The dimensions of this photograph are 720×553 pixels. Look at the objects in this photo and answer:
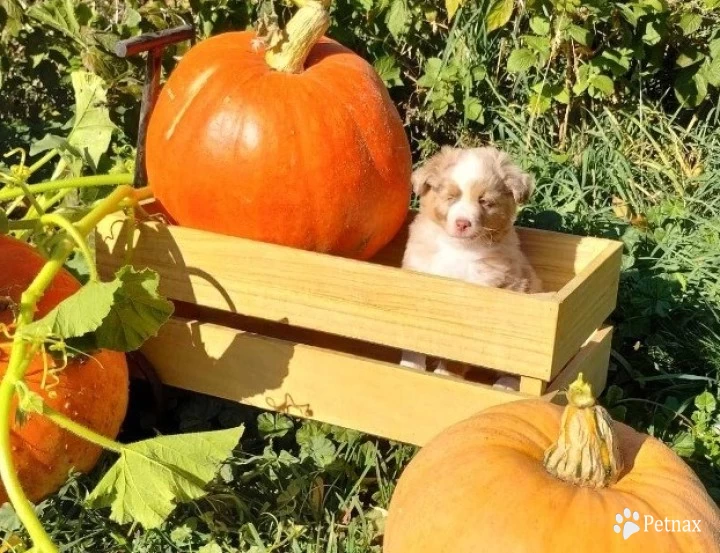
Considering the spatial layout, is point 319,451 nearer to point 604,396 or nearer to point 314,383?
point 314,383

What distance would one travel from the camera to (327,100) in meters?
2.40

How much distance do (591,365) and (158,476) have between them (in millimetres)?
1099

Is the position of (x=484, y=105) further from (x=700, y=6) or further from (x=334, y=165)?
(x=334, y=165)

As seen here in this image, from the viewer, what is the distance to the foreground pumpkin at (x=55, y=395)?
211 centimetres

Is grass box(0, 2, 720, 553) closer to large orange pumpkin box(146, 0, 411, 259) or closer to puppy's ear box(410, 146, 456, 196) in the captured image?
large orange pumpkin box(146, 0, 411, 259)

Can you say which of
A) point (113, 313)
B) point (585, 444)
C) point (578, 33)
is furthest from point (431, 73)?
point (585, 444)

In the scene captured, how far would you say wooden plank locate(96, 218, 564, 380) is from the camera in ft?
6.92

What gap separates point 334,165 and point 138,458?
0.84m

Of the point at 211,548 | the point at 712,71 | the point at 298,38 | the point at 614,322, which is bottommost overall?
the point at 614,322

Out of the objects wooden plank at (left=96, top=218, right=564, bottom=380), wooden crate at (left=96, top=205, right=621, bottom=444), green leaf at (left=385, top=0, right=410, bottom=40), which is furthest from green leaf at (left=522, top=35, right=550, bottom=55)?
wooden plank at (left=96, top=218, right=564, bottom=380)

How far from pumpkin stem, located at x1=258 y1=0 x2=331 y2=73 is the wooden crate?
1.57 ft

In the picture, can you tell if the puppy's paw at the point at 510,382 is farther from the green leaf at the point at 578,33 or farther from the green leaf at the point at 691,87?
the green leaf at the point at 691,87

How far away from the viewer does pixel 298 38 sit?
242cm

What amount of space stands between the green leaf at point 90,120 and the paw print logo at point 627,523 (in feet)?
6.12
